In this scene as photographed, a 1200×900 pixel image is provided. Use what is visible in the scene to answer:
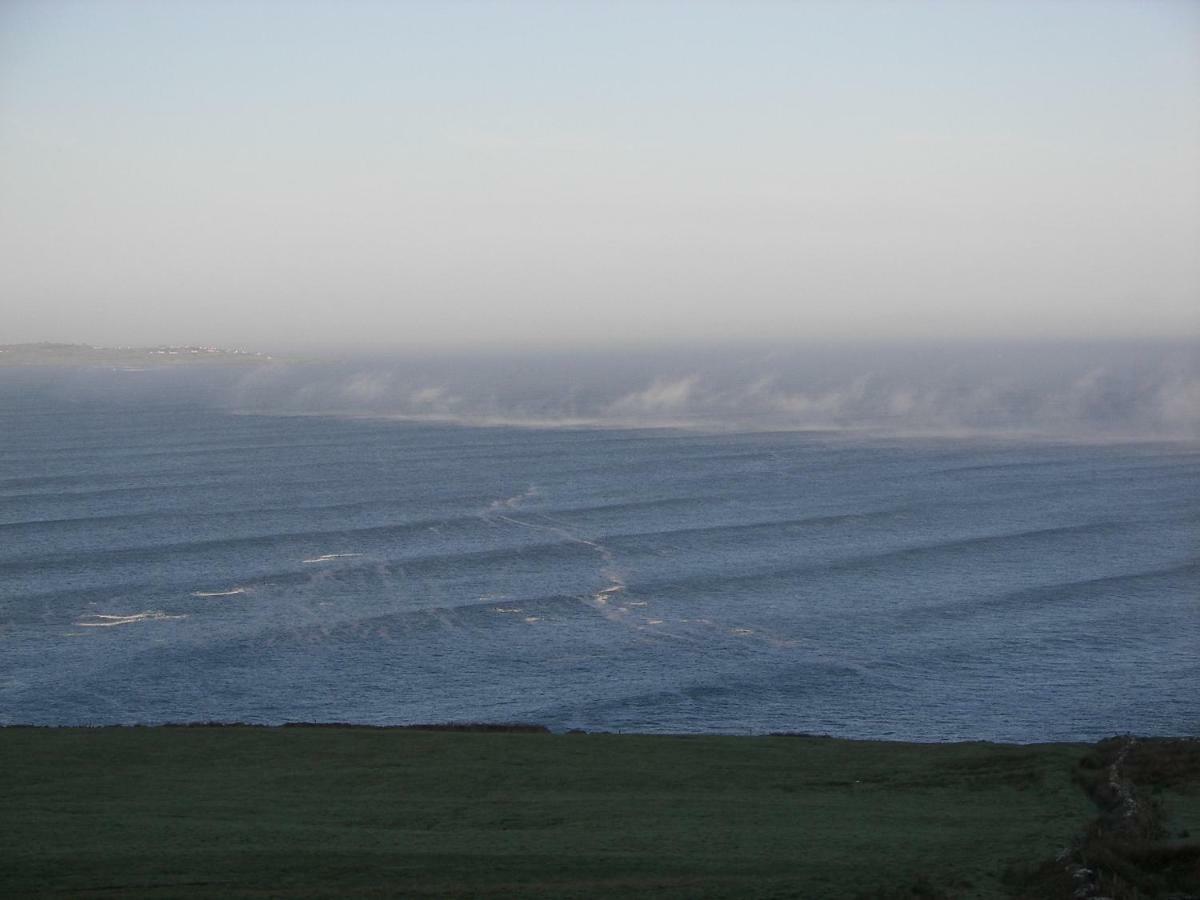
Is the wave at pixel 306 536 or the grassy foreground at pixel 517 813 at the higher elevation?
the wave at pixel 306 536

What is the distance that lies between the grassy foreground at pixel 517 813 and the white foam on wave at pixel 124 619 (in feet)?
41.4

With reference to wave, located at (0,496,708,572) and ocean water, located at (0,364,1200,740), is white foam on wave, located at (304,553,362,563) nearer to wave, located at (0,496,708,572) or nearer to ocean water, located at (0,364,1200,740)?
ocean water, located at (0,364,1200,740)

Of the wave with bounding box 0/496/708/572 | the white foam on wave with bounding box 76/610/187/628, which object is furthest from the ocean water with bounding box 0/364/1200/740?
the wave with bounding box 0/496/708/572

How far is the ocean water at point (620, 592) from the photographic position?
32031 millimetres

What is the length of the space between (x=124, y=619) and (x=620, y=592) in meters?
17.9

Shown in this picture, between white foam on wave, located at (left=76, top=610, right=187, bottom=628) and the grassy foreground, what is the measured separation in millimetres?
12613

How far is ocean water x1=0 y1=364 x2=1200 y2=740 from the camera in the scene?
32.0m

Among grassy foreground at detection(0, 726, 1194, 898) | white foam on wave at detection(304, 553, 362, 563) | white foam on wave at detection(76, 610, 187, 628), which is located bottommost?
white foam on wave at detection(76, 610, 187, 628)

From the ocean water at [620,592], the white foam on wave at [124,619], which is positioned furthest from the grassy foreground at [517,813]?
the white foam on wave at [124,619]

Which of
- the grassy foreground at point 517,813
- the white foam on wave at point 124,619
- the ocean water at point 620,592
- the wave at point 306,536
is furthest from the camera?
the wave at point 306,536

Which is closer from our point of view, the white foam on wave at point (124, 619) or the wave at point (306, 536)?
the white foam on wave at point (124, 619)

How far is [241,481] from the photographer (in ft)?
236

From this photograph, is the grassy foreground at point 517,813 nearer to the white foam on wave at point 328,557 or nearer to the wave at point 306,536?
the white foam on wave at point 328,557

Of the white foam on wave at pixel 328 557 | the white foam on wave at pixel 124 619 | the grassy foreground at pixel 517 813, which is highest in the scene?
the white foam on wave at pixel 328 557
